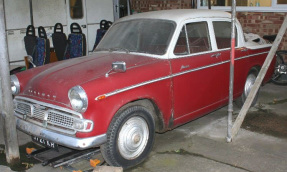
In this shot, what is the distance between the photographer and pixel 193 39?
5.25 meters

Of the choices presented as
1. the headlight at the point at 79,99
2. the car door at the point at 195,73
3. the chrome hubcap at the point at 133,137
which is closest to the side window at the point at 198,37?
the car door at the point at 195,73

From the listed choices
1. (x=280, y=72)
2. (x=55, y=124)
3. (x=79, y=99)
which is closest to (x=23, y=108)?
(x=55, y=124)

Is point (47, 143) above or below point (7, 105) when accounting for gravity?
below

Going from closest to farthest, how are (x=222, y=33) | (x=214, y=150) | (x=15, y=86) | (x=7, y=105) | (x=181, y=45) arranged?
(x=7, y=105) → (x=15, y=86) → (x=214, y=150) → (x=181, y=45) → (x=222, y=33)

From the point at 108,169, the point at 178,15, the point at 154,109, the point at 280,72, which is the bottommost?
the point at 108,169

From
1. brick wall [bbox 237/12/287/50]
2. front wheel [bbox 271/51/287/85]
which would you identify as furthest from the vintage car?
brick wall [bbox 237/12/287/50]

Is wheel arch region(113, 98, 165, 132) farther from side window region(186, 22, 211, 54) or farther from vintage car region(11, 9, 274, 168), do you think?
side window region(186, 22, 211, 54)

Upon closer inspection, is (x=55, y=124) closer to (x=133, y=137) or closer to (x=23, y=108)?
(x=23, y=108)

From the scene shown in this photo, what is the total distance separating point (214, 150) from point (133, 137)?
125 cm

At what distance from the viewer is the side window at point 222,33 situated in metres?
5.70

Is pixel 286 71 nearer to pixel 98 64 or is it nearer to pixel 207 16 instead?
pixel 207 16

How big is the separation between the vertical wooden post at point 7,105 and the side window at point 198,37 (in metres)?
2.48

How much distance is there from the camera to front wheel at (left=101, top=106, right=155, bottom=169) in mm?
4121

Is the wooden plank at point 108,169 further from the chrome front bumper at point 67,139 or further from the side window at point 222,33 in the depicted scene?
the side window at point 222,33
